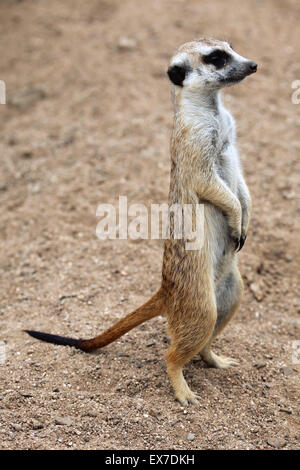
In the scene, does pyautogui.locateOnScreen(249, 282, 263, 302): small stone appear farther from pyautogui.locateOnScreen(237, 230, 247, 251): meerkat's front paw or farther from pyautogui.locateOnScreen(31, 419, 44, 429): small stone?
pyautogui.locateOnScreen(31, 419, 44, 429): small stone

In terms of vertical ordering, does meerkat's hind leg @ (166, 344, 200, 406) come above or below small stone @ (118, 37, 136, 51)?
below

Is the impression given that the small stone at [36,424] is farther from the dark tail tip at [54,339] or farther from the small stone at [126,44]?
the small stone at [126,44]

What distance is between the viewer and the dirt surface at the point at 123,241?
243 centimetres

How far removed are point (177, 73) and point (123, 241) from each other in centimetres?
150

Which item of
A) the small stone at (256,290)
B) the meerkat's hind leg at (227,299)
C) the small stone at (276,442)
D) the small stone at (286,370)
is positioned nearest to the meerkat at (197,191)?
the meerkat's hind leg at (227,299)

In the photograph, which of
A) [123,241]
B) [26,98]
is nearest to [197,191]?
[123,241]

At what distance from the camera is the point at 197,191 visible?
7.86 feet

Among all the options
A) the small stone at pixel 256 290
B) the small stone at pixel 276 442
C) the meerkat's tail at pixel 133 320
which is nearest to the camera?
the small stone at pixel 276 442

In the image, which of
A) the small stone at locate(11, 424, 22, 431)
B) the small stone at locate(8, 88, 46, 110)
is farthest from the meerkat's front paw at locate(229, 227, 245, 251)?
the small stone at locate(8, 88, 46, 110)

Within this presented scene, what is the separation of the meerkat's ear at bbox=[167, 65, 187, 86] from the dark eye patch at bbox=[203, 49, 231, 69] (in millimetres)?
112

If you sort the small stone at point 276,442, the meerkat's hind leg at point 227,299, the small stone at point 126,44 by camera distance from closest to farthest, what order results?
the small stone at point 276,442 < the meerkat's hind leg at point 227,299 < the small stone at point 126,44

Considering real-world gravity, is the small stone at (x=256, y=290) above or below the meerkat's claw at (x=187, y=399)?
above

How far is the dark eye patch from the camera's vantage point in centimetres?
243
